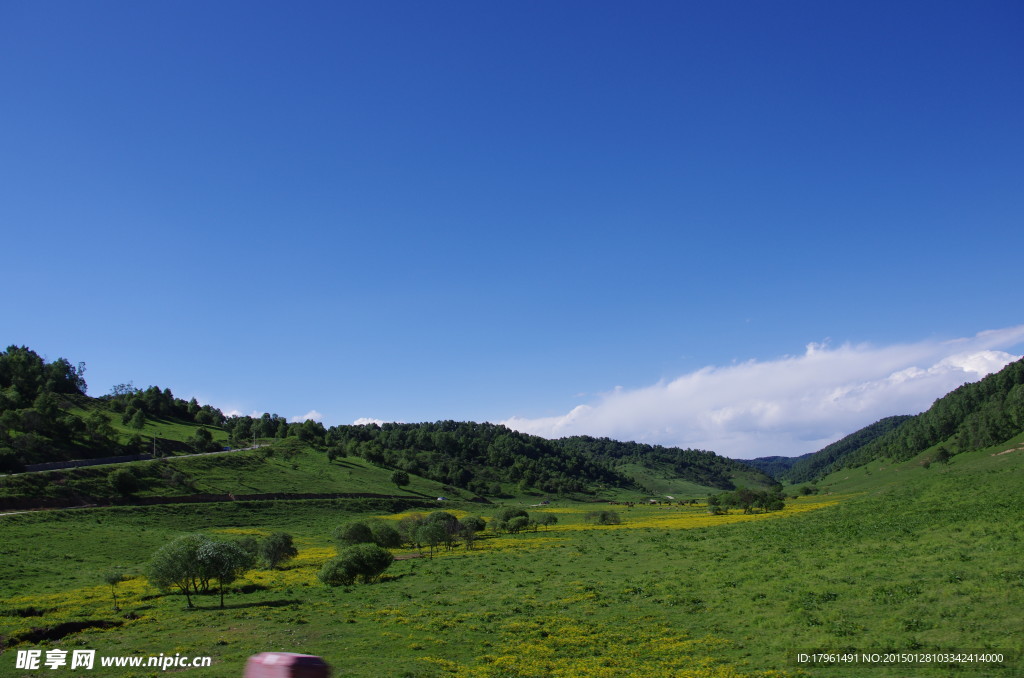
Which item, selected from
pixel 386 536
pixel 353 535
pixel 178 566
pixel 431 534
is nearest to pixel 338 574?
pixel 178 566

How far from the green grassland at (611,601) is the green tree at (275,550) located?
210 cm

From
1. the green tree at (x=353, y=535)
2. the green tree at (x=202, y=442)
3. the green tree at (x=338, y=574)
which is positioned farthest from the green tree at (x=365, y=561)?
the green tree at (x=202, y=442)

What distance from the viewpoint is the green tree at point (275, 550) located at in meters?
67.1

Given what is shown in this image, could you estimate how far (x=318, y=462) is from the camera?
506 ft

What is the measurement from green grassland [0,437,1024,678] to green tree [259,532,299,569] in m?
2.10

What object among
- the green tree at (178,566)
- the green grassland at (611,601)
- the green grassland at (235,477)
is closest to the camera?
the green grassland at (611,601)

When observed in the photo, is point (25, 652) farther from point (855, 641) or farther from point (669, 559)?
point (669, 559)

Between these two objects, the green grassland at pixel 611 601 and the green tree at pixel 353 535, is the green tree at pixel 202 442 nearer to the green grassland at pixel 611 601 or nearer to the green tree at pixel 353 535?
the green grassland at pixel 611 601

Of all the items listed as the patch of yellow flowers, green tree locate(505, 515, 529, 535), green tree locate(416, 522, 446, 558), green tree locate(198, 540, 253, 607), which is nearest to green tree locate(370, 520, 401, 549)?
green tree locate(416, 522, 446, 558)

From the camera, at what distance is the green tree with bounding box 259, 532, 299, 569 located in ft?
220

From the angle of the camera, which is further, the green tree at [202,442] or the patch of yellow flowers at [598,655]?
the green tree at [202,442]

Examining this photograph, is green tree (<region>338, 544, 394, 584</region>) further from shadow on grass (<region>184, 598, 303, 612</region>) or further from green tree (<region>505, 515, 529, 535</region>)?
green tree (<region>505, 515, 529, 535</region>)

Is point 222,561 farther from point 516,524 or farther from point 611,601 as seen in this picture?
point 516,524

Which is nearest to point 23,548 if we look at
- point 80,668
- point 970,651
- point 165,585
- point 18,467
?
point 165,585
